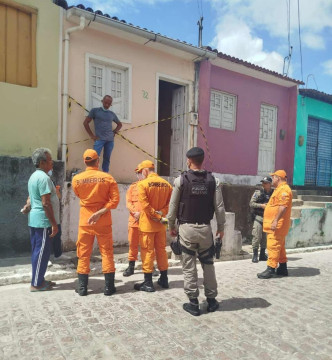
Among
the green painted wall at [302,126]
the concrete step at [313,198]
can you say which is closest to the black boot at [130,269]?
the concrete step at [313,198]

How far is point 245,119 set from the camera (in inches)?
408

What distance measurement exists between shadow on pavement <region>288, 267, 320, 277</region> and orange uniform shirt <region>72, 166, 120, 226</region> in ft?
12.4

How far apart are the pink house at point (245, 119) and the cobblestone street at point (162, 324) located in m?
5.59

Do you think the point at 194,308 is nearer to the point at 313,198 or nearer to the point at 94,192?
the point at 94,192

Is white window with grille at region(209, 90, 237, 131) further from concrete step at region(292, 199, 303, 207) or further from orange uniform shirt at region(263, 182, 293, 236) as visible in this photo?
orange uniform shirt at region(263, 182, 293, 236)

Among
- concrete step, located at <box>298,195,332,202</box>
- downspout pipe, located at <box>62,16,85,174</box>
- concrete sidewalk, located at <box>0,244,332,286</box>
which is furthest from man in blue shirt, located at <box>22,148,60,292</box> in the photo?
concrete step, located at <box>298,195,332,202</box>

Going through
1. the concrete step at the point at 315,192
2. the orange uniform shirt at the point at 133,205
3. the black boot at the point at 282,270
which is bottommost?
the black boot at the point at 282,270

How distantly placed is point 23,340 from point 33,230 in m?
1.62

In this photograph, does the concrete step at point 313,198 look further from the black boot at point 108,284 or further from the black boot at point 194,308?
the black boot at point 108,284

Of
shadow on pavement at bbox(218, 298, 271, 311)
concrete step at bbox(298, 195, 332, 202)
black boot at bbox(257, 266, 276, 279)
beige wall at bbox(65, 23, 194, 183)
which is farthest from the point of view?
concrete step at bbox(298, 195, 332, 202)

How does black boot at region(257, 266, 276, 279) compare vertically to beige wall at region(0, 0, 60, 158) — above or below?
below

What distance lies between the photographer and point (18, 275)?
4.76m

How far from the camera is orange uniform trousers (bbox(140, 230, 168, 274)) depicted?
4.41 meters

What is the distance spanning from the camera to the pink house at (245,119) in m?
9.45
